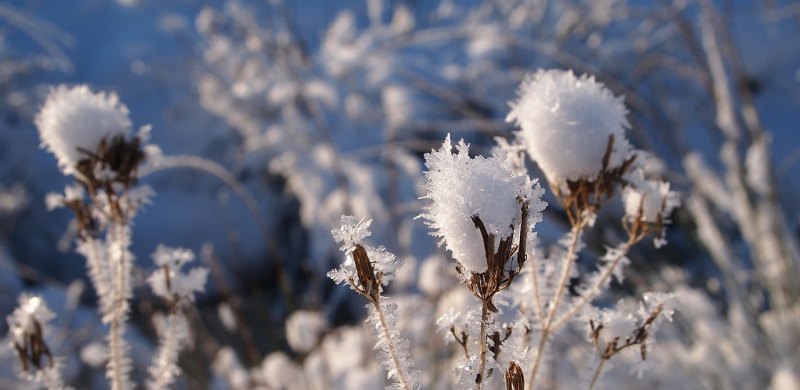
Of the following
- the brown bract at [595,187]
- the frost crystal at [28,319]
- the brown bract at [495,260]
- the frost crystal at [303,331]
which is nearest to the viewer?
the brown bract at [495,260]

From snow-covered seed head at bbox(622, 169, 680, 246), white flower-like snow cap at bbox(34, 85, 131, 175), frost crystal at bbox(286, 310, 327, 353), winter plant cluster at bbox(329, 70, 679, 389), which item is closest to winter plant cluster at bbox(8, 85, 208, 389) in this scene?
white flower-like snow cap at bbox(34, 85, 131, 175)

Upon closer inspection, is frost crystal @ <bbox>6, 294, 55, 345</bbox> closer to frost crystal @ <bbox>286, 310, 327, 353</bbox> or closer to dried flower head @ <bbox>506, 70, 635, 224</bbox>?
dried flower head @ <bbox>506, 70, 635, 224</bbox>

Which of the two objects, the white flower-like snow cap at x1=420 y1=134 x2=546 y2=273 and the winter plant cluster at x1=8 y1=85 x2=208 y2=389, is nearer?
the white flower-like snow cap at x1=420 y1=134 x2=546 y2=273

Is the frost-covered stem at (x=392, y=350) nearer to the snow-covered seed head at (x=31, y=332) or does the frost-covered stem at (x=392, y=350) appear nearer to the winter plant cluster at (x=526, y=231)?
the winter plant cluster at (x=526, y=231)

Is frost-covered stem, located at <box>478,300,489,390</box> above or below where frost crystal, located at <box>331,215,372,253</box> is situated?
below

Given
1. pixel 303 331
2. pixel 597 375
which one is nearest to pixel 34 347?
pixel 597 375

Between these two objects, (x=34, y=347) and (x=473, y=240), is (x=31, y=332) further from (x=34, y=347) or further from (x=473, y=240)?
(x=473, y=240)

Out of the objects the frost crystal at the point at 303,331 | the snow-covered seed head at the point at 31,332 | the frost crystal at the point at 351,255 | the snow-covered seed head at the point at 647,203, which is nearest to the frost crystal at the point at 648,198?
the snow-covered seed head at the point at 647,203
